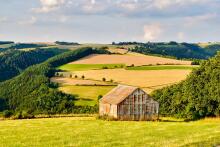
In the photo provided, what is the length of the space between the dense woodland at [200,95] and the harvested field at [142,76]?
3260 centimetres

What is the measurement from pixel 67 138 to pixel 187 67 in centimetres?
11931

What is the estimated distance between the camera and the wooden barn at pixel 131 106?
8125 cm

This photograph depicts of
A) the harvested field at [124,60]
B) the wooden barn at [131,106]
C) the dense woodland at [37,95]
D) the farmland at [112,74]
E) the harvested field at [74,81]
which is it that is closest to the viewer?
the wooden barn at [131,106]

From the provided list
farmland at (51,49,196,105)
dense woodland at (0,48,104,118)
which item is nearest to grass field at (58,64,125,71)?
farmland at (51,49,196,105)

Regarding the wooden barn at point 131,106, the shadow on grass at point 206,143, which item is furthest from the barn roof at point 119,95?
the shadow on grass at point 206,143

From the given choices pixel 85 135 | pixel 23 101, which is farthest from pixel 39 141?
pixel 23 101

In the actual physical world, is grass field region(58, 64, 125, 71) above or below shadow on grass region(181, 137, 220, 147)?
below

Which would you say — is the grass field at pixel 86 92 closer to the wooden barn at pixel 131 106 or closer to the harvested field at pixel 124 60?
the wooden barn at pixel 131 106

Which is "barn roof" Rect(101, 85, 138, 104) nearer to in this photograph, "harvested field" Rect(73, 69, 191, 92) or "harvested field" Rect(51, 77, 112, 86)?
"harvested field" Rect(73, 69, 191, 92)

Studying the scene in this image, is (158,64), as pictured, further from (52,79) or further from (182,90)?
(182,90)

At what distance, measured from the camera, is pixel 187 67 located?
155 meters

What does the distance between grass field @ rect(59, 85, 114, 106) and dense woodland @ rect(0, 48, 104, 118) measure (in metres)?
2.16

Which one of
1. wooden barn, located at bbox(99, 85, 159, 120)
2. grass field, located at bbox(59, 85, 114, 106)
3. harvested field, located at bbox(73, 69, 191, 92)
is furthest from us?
harvested field, located at bbox(73, 69, 191, 92)

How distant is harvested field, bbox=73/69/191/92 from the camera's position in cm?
13238
